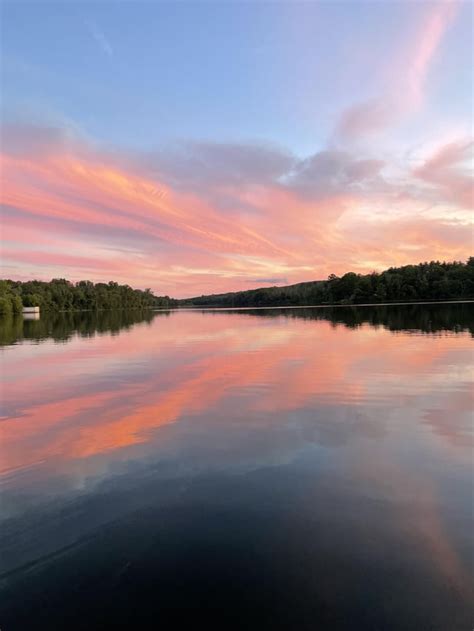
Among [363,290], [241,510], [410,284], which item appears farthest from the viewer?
[363,290]

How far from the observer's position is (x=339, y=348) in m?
22.1

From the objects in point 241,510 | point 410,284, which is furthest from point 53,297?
point 241,510

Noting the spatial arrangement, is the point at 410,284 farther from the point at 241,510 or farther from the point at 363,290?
the point at 241,510

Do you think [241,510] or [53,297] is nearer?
→ [241,510]

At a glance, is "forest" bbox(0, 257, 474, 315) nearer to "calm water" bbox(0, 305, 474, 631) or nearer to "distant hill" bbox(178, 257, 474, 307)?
"distant hill" bbox(178, 257, 474, 307)

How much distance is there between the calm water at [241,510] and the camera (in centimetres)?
375

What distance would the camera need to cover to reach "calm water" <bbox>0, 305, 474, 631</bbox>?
12.3 feet

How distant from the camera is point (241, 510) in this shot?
5.39 meters

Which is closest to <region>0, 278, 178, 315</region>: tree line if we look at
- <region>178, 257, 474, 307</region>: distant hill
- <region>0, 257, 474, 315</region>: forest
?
<region>0, 257, 474, 315</region>: forest

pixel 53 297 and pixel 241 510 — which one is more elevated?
pixel 53 297

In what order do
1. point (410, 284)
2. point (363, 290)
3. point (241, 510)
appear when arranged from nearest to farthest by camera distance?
1. point (241, 510)
2. point (410, 284)
3. point (363, 290)

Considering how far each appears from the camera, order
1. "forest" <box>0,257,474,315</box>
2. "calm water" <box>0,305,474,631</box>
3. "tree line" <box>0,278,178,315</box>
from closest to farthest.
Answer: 1. "calm water" <box>0,305,474,631</box>
2. "tree line" <box>0,278,178,315</box>
3. "forest" <box>0,257,474,315</box>

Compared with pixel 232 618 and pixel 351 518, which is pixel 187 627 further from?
pixel 351 518

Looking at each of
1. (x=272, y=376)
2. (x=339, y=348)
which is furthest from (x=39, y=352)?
(x=339, y=348)
